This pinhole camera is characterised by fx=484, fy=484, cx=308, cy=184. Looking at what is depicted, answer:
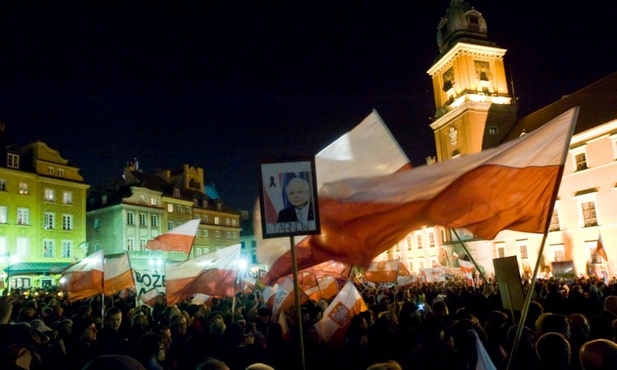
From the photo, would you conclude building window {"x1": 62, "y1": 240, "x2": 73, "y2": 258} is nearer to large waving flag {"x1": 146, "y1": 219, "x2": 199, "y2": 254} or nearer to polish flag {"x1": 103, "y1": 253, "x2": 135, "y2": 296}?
polish flag {"x1": 103, "y1": 253, "x2": 135, "y2": 296}

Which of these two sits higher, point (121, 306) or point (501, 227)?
point (501, 227)

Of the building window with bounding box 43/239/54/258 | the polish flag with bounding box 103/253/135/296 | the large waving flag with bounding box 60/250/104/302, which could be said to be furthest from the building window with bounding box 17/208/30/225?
the polish flag with bounding box 103/253/135/296

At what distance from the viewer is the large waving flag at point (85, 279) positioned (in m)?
13.9

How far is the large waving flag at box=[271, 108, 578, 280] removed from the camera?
4855 mm

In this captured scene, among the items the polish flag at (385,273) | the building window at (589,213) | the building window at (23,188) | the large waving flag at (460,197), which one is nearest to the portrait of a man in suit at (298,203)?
the large waving flag at (460,197)

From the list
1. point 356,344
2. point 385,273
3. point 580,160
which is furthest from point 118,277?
point 580,160

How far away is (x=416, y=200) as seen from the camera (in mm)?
5410

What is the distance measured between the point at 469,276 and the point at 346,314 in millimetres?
26374

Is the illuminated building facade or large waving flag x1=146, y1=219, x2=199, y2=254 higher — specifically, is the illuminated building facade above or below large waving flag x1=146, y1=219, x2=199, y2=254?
above

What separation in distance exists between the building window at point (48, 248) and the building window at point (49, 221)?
1.37 m

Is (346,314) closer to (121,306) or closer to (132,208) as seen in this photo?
(121,306)

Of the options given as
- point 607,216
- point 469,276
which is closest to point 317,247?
point 469,276

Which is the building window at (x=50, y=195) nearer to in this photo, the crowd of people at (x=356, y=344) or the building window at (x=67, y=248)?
the building window at (x=67, y=248)

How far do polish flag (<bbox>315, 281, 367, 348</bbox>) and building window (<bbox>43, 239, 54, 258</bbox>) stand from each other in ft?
A: 153
